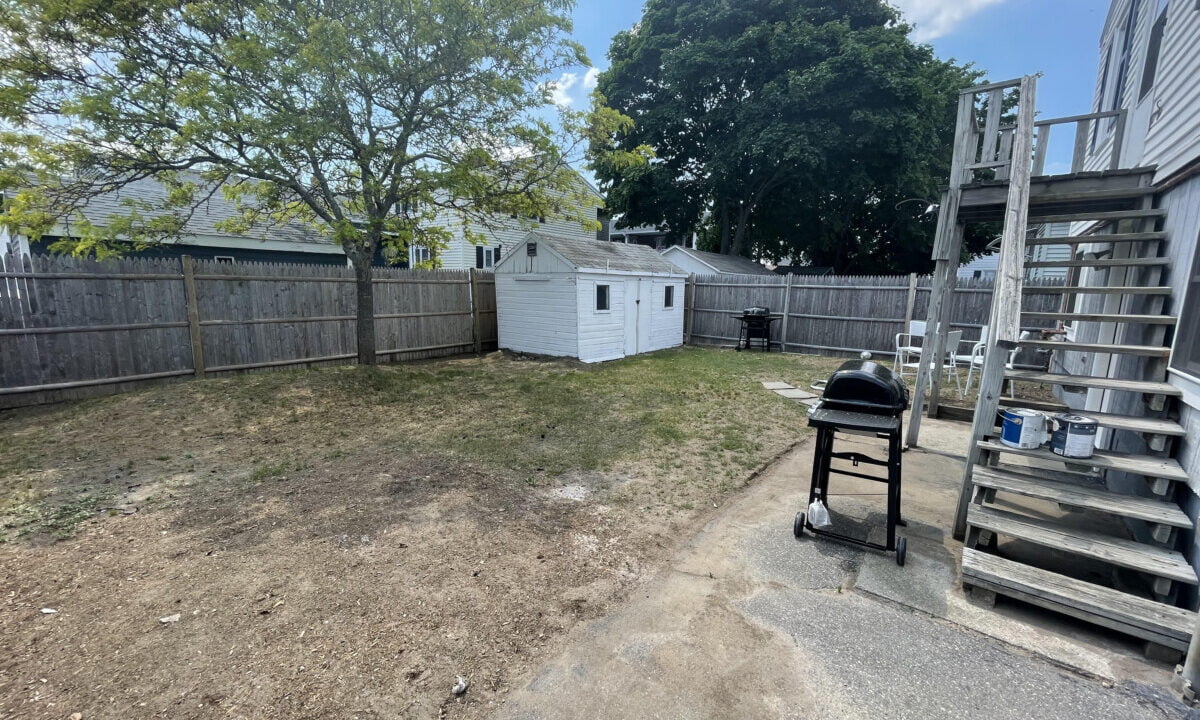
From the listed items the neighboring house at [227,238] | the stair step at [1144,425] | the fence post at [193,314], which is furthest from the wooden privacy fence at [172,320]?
the stair step at [1144,425]

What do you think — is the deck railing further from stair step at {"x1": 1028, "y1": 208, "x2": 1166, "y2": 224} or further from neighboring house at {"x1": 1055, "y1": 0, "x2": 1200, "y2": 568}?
stair step at {"x1": 1028, "y1": 208, "x2": 1166, "y2": 224}

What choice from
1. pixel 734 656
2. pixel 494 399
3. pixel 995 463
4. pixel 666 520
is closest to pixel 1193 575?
pixel 995 463

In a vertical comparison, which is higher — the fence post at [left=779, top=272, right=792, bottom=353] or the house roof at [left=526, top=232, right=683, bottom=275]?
the house roof at [left=526, top=232, right=683, bottom=275]

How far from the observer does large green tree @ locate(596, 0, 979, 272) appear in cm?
1661

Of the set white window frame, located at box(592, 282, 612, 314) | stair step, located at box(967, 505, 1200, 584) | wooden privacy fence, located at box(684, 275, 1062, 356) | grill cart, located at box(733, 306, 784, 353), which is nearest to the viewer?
stair step, located at box(967, 505, 1200, 584)

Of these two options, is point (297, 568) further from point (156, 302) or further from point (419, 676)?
point (156, 302)

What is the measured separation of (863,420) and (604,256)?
8.91 meters

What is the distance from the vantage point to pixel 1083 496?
2770 millimetres

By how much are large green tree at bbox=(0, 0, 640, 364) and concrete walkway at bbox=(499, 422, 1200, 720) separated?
19.4ft

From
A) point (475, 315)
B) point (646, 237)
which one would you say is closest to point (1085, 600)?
point (475, 315)

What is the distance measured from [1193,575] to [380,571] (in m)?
4.10

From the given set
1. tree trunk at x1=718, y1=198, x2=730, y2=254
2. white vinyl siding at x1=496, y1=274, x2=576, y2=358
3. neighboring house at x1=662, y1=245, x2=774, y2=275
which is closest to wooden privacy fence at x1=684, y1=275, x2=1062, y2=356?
neighboring house at x1=662, y1=245, x2=774, y2=275

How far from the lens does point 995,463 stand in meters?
3.18

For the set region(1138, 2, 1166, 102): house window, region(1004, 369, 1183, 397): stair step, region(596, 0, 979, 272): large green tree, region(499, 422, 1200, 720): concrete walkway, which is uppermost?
region(596, 0, 979, 272): large green tree
